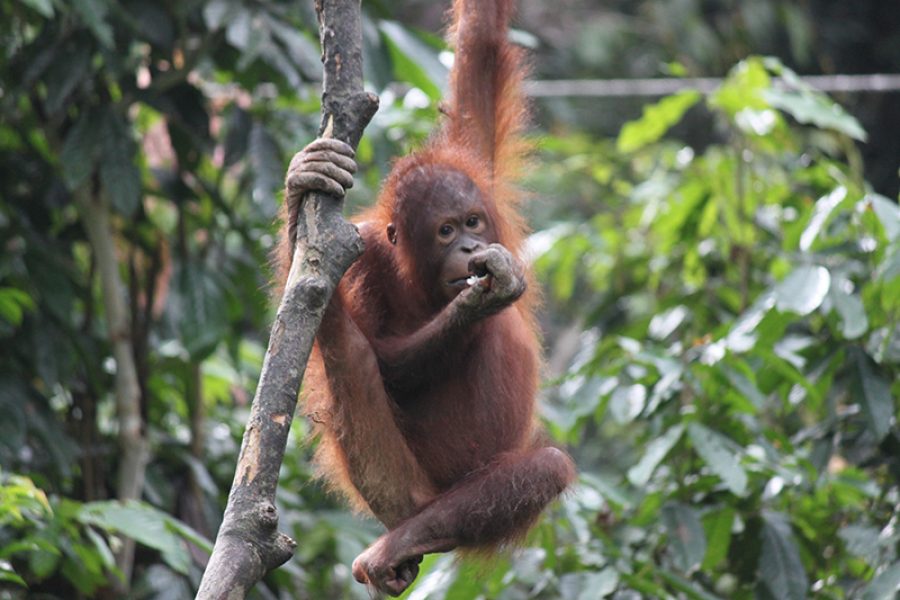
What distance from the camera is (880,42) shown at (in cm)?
1081

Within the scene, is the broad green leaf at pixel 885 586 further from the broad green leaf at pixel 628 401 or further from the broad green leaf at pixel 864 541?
the broad green leaf at pixel 628 401

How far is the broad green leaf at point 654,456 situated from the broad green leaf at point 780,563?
37 cm

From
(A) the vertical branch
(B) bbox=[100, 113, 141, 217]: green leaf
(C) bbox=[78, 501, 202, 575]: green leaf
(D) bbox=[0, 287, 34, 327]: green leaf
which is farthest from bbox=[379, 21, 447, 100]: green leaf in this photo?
(C) bbox=[78, 501, 202, 575]: green leaf

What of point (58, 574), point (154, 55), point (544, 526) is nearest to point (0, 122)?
point (154, 55)

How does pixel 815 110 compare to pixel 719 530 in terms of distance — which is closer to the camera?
pixel 719 530

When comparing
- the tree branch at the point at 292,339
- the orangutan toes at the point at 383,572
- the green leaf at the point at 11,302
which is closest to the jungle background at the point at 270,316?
the green leaf at the point at 11,302

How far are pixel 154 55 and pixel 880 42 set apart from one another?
27.0 ft

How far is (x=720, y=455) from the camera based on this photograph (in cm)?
348

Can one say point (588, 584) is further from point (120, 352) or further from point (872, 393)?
point (120, 352)

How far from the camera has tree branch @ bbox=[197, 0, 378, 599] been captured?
200cm

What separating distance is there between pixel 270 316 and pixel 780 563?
2.31m

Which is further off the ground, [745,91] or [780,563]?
[745,91]

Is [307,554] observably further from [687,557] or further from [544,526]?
[687,557]

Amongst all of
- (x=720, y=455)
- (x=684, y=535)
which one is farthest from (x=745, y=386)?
(x=684, y=535)
